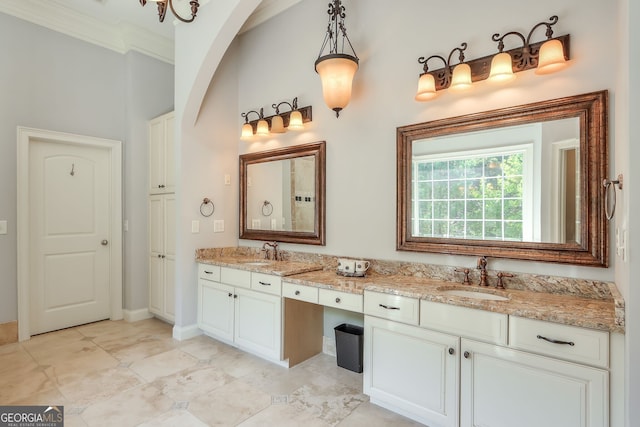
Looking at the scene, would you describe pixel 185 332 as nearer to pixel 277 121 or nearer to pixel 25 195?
pixel 25 195

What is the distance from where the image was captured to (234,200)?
12.7ft

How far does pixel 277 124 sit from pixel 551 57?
86.9 inches

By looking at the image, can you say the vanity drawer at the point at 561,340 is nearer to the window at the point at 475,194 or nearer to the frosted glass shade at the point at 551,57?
the window at the point at 475,194

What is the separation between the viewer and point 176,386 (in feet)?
8.13

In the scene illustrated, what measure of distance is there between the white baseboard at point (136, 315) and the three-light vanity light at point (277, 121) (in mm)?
2373

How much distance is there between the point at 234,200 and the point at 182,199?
1.97 ft

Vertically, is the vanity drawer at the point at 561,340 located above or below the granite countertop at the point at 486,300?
below

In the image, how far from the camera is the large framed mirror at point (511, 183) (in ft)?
6.15

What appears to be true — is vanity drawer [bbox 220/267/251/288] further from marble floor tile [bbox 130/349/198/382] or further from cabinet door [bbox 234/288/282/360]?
marble floor tile [bbox 130/349/198/382]

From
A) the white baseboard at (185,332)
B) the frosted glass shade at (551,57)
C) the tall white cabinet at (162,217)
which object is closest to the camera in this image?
the frosted glass shade at (551,57)

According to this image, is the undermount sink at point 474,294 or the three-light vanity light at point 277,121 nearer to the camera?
the undermount sink at point 474,294

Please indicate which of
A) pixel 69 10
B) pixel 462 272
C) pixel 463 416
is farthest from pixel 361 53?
pixel 69 10

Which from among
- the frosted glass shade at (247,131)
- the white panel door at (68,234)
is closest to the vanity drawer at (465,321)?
the frosted glass shade at (247,131)

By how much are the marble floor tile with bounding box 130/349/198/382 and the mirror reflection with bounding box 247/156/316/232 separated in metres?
1.39
